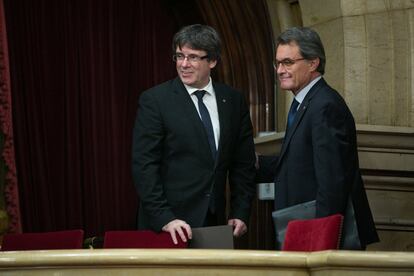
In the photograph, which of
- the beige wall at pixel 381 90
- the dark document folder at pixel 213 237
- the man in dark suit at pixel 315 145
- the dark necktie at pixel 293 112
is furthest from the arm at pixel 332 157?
the beige wall at pixel 381 90

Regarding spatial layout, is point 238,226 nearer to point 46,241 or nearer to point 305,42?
point 305,42

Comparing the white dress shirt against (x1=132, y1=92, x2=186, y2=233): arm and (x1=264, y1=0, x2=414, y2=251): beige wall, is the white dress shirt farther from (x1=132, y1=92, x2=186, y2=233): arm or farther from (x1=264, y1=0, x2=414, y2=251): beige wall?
(x1=264, y1=0, x2=414, y2=251): beige wall

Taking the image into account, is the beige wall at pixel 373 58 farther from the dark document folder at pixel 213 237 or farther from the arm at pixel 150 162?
the dark document folder at pixel 213 237

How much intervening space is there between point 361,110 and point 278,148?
0.49 m

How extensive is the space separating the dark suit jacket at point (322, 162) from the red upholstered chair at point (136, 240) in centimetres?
57

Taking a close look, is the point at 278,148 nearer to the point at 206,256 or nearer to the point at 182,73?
the point at 182,73

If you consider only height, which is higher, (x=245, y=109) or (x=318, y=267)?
(x=245, y=109)

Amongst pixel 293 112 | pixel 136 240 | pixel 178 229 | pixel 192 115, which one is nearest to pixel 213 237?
pixel 178 229

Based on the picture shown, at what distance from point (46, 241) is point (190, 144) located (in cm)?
93

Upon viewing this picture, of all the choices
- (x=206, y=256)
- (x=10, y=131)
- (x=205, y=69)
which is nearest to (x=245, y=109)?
(x=205, y=69)

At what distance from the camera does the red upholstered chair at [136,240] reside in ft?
13.7

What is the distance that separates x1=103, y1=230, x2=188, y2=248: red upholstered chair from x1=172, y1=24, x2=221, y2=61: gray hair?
2.83 ft

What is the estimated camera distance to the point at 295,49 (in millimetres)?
4848

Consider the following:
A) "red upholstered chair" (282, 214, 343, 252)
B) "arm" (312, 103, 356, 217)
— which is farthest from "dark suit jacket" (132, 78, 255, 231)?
"red upholstered chair" (282, 214, 343, 252)
